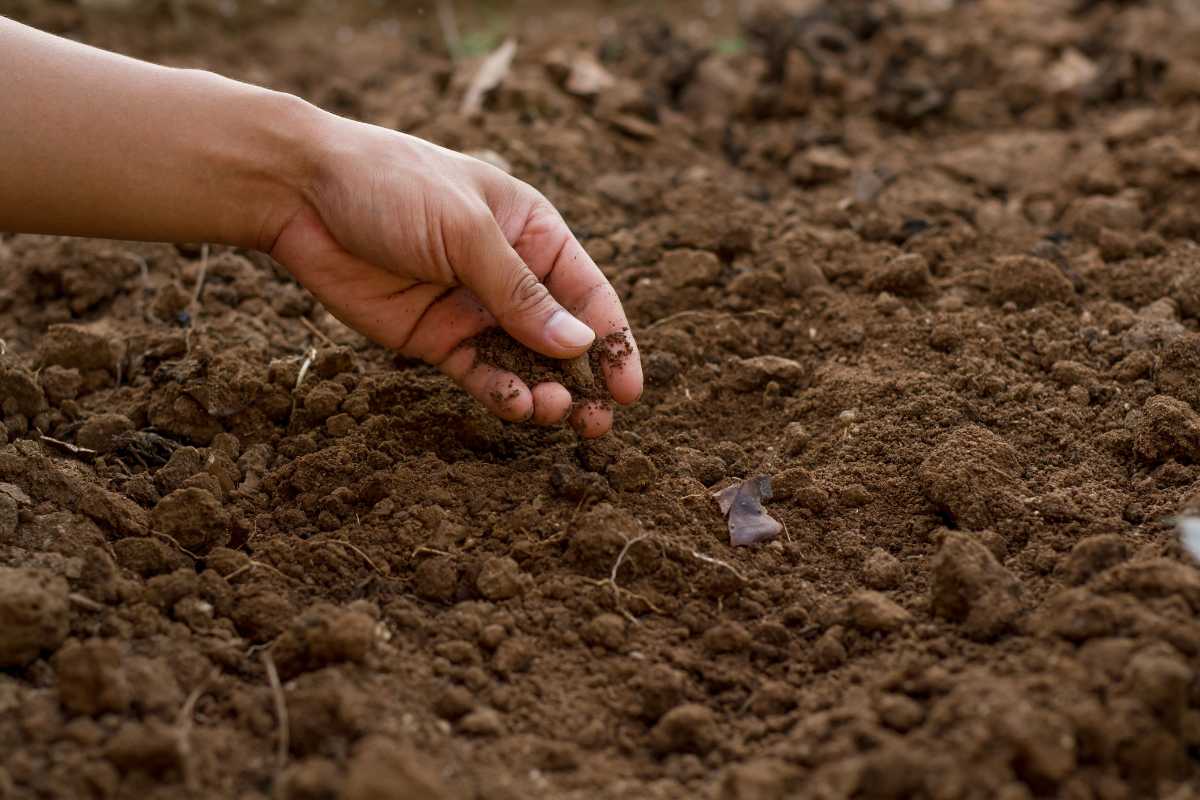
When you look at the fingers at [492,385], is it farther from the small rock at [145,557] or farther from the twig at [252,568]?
the small rock at [145,557]

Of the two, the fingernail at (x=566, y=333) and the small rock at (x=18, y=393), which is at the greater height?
the fingernail at (x=566, y=333)

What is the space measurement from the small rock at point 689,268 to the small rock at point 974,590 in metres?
1.22

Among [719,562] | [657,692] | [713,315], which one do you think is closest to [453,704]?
[657,692]

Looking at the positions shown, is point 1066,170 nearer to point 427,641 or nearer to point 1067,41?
point 1067,41

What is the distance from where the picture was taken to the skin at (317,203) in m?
2.27

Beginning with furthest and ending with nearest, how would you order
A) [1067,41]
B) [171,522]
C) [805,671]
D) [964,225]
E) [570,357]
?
1. [1067,41]
2. [964,225]
3. [570,357]
4. [171,522]
5. [805,671]

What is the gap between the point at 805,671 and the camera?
2.01 m

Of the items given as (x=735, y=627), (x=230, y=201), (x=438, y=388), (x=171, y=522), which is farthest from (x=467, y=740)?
(x=230, y=201)

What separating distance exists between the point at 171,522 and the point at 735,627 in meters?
1.11

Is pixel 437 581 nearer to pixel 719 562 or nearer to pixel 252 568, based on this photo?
pixel 252 568

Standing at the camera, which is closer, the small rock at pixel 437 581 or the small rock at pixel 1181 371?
the small rock at pixel 437 581

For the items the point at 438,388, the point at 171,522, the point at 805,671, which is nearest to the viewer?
the point at 805,671

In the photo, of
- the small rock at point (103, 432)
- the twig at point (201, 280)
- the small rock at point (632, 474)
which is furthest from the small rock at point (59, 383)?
the small rock at point (632, 474)

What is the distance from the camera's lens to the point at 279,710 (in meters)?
1.80
